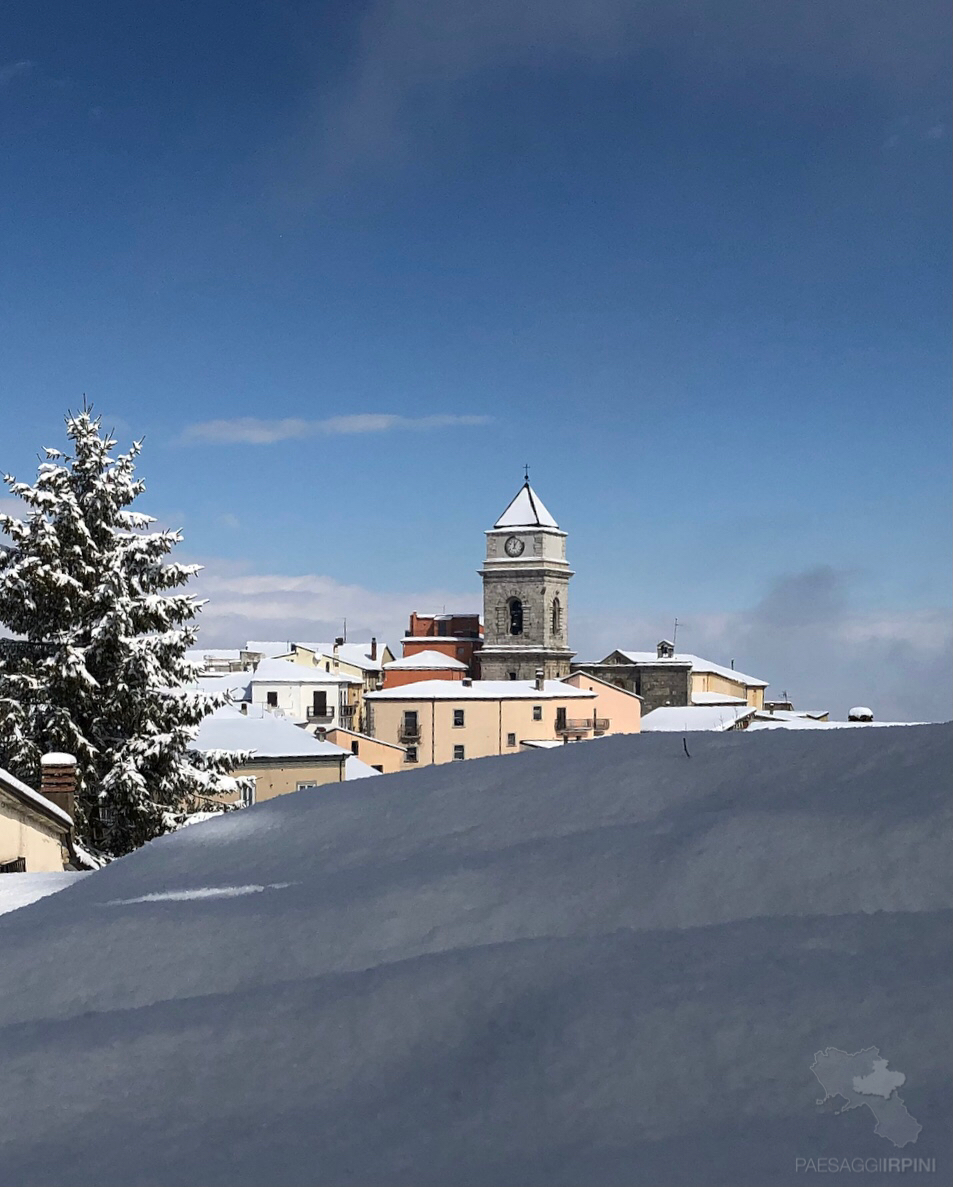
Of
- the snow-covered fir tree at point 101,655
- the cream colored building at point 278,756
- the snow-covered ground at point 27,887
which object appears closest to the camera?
the snow-covered ground at point 27,887

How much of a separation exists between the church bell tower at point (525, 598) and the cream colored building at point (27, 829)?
52706mm

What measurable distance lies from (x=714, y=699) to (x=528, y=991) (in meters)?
67.2

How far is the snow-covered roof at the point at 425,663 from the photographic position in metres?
64.4

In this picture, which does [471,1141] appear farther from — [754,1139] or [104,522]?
[104,522]

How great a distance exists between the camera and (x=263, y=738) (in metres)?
25.9

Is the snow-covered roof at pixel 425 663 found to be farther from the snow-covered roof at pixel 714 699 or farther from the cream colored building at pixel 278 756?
the cream colored building at pixel 278 756

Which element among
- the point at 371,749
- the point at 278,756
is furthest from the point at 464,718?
the point at 278,756

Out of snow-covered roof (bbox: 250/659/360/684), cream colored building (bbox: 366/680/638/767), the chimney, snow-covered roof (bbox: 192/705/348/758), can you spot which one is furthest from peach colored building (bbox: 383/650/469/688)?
the chimney

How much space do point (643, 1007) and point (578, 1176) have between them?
41 cm

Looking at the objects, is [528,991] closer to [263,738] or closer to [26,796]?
[26,796]

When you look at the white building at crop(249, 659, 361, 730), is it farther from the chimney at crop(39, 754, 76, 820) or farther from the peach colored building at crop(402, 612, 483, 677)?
the chimney at crop(39, 754, 76, 820)

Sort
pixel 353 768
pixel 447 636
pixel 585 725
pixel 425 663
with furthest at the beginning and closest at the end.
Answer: pixel 447 636
pixel 425 663
pixel 585 725
pixel 353 768

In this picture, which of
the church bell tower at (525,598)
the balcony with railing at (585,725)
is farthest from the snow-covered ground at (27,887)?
the church bell tower at (525,598)

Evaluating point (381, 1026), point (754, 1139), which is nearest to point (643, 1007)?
point (754, 1139)
